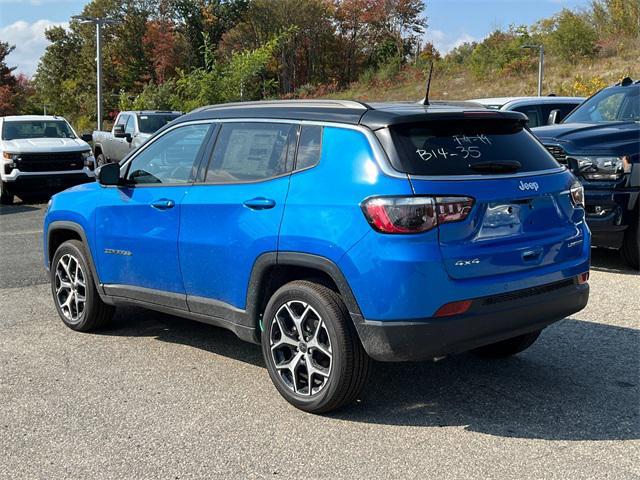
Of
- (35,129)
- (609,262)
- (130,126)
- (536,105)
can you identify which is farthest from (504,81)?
(609,262)

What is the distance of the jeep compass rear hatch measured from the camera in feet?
13.0

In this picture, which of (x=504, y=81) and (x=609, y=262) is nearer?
(x=609, y=262)

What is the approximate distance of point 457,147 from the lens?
424cm

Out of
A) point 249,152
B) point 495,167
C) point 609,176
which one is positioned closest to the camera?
point 495,167

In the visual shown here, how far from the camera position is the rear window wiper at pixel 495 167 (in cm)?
419

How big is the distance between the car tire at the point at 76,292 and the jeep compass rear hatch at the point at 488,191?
2.99 metres

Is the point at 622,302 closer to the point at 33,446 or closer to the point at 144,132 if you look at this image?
the point at 33,446

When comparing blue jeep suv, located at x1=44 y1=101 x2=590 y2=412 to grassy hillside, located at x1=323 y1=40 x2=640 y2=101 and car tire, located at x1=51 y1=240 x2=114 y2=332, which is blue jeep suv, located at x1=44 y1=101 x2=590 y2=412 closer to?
car tire, located at x1=51 y1=240 x2=114 y2=332

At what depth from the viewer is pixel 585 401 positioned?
4.52 meters

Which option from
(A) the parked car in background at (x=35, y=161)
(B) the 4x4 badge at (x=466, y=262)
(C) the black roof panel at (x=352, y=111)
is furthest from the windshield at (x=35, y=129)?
(B) the 4x4 badge at (x=466, y=262)

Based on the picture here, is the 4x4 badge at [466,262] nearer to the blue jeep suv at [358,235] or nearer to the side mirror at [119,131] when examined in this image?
the blue jeep suv at [358,235]

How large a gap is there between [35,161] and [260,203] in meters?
12.3

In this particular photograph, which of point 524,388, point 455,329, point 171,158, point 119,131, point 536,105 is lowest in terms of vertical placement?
point 524,388

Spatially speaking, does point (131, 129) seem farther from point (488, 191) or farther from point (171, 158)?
point (488, 191)
